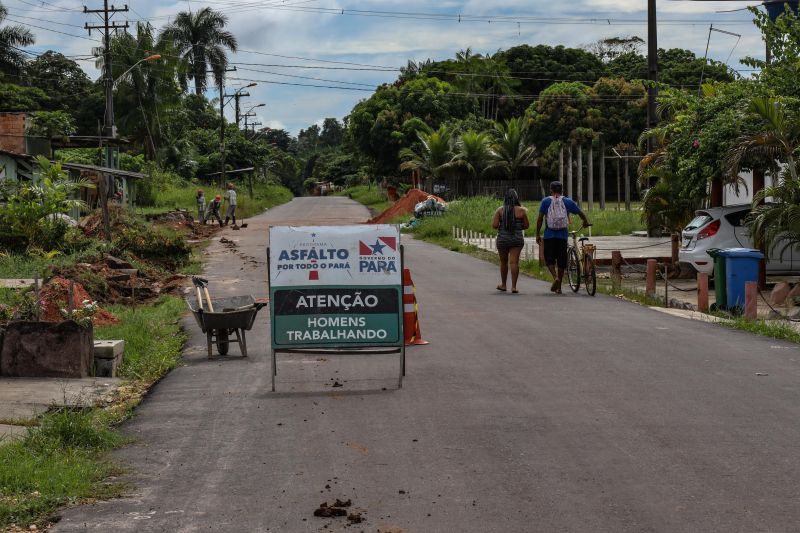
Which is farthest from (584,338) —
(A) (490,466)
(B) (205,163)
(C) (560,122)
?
(B) (205,163)

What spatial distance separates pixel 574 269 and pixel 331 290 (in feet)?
31.6

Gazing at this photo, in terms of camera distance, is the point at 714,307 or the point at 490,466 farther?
the point at 714,307

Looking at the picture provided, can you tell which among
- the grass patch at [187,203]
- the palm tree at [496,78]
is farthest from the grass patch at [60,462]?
the palm tree at [496,78]

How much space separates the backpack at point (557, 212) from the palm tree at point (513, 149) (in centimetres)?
4386

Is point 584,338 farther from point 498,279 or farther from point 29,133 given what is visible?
point 29,133

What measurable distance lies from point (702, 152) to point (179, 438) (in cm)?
1454

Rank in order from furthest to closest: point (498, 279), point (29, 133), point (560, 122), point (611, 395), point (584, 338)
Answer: point (560, 122) < point (29, 133) < point (498, 279) < point (584, 338) < point (611, 395)

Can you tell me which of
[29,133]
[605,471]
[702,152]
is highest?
[29,133]

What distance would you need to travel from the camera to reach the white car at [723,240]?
19578mm

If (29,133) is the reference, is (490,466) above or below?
below

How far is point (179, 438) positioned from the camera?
26.3 ft

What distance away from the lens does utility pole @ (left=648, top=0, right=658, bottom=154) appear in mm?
30156

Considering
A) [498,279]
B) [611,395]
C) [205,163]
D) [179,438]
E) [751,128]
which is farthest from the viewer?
[205,163]

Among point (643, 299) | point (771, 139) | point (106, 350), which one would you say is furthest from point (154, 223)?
point (106, 350)
